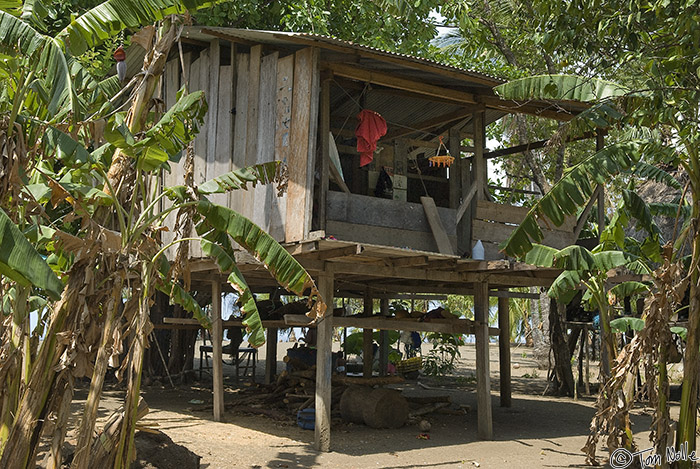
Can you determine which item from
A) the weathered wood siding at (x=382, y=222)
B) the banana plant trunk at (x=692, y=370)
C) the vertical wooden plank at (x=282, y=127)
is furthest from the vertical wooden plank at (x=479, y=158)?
the banana plant trunk at (x=692, y=370)

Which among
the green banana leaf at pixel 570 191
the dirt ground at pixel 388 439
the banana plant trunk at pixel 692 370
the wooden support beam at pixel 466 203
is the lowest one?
the dirt ground at pixel 388 439

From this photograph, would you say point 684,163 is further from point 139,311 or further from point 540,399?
point 540,399

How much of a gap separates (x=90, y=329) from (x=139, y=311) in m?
0.42

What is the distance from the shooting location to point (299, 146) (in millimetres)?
9539

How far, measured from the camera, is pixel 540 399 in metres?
16.5

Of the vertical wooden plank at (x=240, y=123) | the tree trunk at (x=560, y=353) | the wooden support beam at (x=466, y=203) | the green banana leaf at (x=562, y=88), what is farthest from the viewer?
the tree trunk at (x=560, y=353)

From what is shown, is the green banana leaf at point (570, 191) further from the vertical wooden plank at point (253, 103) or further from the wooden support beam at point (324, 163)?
the vertical wooden plank at point (253, 103)

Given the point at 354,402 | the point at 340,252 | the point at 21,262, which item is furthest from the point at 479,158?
the point at 21,262

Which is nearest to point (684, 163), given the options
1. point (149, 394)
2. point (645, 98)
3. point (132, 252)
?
point (645, 98)

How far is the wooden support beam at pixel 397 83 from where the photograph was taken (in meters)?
9.90

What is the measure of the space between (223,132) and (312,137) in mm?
1667

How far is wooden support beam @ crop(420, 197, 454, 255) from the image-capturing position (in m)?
10.5

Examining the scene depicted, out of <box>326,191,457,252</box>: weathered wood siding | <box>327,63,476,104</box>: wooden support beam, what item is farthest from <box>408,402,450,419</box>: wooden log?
<box>327,63,476,104</box>: wooden support beam

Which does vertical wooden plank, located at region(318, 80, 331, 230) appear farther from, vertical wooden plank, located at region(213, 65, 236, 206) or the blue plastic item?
the blue plastic item
